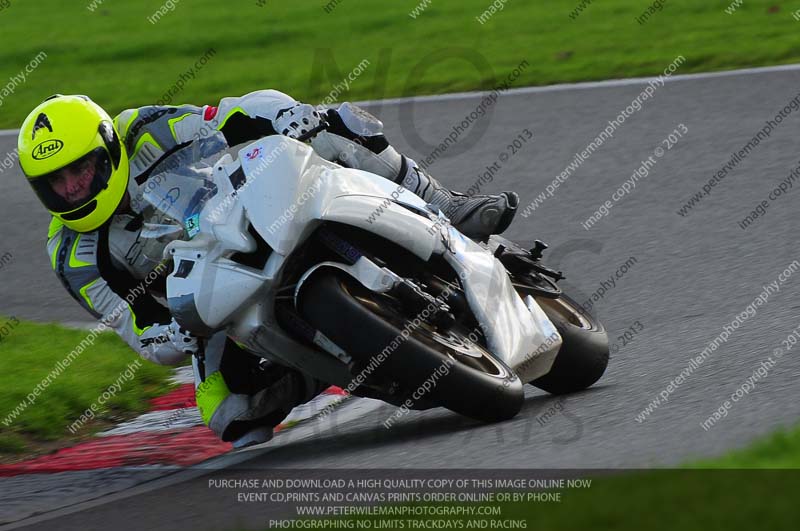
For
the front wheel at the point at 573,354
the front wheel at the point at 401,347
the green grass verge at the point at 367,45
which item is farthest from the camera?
the green grass verge at the point at 367,45

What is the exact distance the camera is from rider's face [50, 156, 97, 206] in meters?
5.23

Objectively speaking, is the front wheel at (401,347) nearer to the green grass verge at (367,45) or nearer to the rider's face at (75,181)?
the rider's face at (75,181)

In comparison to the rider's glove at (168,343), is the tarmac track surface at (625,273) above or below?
above

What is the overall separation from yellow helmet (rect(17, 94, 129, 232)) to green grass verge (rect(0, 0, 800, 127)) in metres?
5.75

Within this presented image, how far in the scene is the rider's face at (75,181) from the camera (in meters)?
5.23

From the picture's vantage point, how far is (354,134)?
16.9 ft

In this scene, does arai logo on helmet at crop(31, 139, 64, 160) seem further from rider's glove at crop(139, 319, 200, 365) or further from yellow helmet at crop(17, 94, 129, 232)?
rider's glove at crop(139, 319, 200, 365)

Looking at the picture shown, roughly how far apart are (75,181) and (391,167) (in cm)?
128

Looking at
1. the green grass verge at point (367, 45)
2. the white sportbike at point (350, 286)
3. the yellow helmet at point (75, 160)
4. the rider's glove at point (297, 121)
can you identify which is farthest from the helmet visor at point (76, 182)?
the green grass verge at point (367, 45)

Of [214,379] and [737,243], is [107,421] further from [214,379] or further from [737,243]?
[737,243]

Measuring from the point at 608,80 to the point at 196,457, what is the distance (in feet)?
21.4

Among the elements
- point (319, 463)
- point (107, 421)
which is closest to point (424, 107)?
point (107, 421)

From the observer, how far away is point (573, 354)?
5438 mm

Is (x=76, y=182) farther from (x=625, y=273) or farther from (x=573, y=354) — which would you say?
(x=625, y=273)
